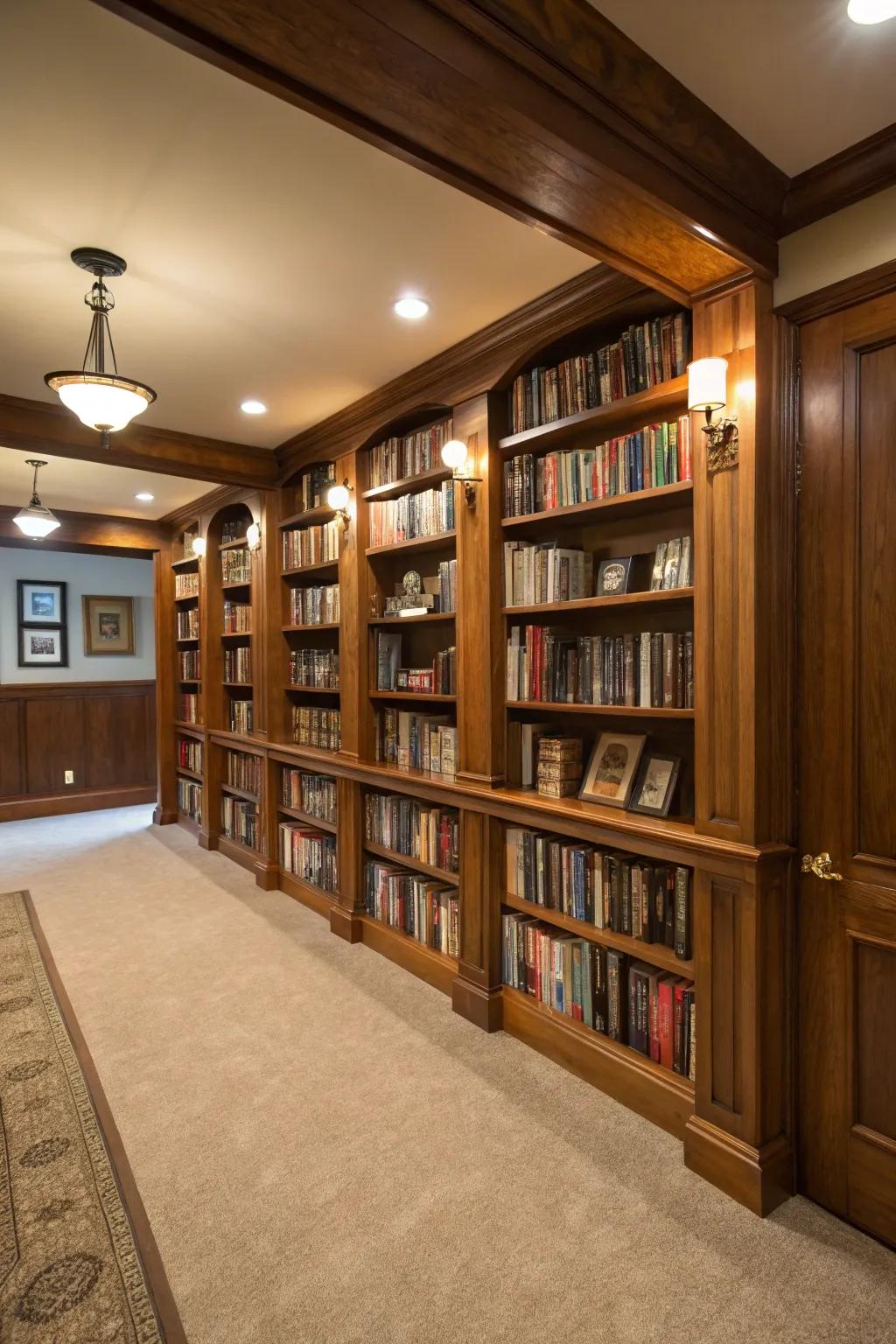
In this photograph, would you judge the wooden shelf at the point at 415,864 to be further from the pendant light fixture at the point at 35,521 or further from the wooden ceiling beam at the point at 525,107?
the pendant light fixture at the point at 35,521

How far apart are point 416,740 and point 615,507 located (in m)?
1.53

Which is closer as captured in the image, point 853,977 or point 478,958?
point 853,977

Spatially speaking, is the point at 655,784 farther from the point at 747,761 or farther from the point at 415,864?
the point at 415,864

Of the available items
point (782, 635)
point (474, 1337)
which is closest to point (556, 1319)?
point (474, 1337)

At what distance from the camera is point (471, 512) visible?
2922 mm

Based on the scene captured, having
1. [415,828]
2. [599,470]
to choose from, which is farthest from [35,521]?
[599,470]

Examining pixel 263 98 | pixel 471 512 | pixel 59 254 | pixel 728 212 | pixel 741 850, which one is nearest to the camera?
pixel 263 98

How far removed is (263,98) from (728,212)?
1123 mm

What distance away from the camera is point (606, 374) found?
245 cm

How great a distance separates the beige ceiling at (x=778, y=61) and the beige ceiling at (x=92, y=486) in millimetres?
3675

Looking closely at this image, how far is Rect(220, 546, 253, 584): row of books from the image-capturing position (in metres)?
5.08

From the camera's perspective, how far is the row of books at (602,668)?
2270 mm

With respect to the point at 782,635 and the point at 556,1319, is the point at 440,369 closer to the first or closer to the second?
the point at 782,635

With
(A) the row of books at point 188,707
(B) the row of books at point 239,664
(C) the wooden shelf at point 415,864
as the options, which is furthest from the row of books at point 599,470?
(A) the row of books at point 188,707
